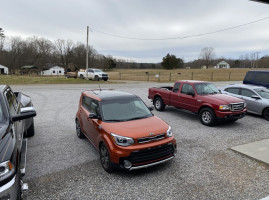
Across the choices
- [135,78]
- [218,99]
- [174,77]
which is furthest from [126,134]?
[174,77]

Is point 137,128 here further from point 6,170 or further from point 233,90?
point 233,90

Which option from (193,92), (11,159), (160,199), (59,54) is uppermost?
(59,54)

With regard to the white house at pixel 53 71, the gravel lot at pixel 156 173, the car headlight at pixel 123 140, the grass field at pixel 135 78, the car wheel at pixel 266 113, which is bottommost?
the gravel lot at pixel 156 173

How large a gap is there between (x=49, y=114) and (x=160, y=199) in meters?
7.50

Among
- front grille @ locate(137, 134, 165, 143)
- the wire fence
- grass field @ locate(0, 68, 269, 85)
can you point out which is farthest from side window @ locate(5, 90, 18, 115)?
the wire fence

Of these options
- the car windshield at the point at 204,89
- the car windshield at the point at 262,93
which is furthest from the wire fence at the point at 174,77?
the car windshield at the point at 204,89

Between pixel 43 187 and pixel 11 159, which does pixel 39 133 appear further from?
Result: pixel 11 159

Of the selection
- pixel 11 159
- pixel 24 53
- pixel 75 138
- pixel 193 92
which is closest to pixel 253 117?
pixel 193 92

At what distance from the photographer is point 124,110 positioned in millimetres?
4836

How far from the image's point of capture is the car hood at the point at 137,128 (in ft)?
12.9

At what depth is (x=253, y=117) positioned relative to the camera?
882 cm

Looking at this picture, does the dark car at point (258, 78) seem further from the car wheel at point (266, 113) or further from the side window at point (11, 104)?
the side window at point (11, 104)

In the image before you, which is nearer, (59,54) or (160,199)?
(160,199)

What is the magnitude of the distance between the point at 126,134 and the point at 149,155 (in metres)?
0.62
